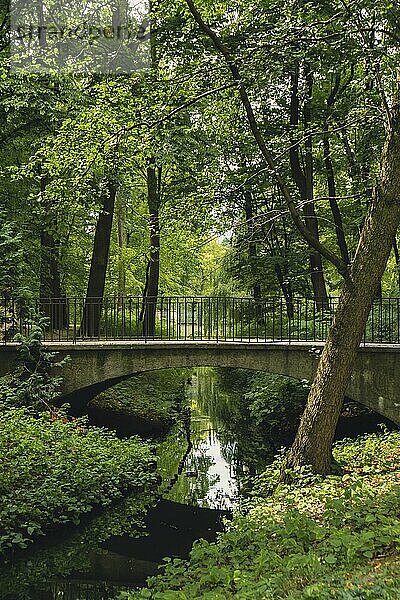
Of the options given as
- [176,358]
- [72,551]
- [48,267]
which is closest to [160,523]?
[72,551]

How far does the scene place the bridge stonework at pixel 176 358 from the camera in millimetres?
13047

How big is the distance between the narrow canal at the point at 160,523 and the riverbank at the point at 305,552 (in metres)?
1.64

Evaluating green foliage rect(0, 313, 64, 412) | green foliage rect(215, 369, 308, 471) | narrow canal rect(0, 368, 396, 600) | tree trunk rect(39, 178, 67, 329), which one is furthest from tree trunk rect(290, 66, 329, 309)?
green foliage rect(0, 313, 64, 412)

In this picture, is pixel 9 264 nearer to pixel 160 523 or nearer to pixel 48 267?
pixel 48 267

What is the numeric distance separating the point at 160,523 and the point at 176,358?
4142mm

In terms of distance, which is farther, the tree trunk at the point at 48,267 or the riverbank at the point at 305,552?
the tree trunk at the point at 48,267

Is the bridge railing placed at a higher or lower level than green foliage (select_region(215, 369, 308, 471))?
higher

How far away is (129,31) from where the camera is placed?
14812mm

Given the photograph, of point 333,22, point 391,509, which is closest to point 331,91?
point 333,22

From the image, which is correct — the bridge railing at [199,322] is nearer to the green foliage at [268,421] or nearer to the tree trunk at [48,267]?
the green foliage at [268,421]

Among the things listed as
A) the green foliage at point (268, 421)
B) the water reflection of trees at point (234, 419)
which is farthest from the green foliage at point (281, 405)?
the water reflection of trees at point (234, 419)

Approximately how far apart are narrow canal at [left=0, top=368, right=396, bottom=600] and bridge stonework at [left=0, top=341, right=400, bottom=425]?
2081 mm

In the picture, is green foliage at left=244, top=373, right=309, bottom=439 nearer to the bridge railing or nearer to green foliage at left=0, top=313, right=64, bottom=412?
the bridge railing

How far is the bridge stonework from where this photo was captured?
42.8 ft
